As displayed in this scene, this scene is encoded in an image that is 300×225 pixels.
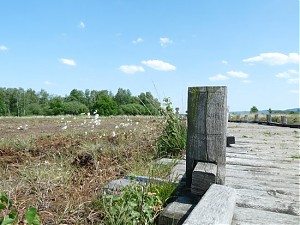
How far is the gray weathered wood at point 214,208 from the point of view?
5.33ft

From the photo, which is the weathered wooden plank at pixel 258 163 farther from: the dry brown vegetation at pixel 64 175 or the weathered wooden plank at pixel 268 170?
the dry brown vegetation at pixel 64 175

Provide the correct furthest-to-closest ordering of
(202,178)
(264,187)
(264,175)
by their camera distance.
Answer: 1. (264,175)
2. (264,187)
3. (202,178)

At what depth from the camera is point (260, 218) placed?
2088 mm

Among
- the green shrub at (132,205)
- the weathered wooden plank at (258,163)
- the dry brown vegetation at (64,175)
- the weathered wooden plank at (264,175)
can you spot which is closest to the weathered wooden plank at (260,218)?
the green shrub at (132,205)

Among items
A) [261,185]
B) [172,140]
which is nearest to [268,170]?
[261,185]

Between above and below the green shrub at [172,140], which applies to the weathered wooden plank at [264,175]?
below

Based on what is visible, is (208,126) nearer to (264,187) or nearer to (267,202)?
(267,202)

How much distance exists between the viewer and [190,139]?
2.55 metres

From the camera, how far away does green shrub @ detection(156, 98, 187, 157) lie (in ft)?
15.1

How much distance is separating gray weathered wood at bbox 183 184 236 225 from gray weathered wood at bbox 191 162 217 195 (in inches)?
3.2

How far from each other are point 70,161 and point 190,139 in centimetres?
258

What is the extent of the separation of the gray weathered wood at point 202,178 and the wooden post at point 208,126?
10cm

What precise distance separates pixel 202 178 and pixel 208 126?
47 centimetres

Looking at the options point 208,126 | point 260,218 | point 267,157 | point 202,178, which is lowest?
point 260,218
